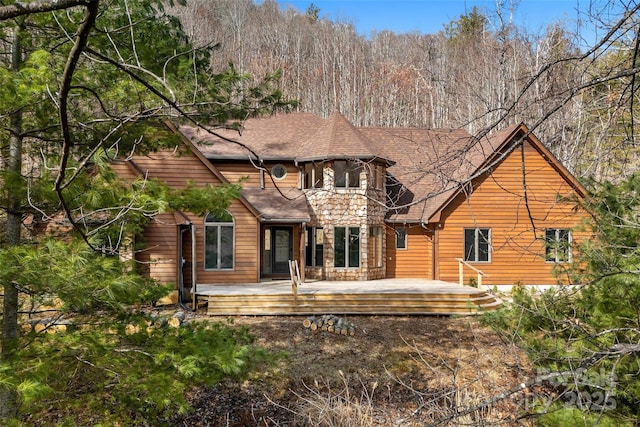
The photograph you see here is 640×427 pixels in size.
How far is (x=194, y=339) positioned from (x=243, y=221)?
969 cm

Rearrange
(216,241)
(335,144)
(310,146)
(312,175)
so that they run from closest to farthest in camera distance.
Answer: (216,241)
(335,144)
(312,175)
(310,146)

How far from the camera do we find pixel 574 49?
2.91m

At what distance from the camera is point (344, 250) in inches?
640

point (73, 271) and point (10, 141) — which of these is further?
point (10, 141)

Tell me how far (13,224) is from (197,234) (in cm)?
917

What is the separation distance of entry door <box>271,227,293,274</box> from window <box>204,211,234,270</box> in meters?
3.04

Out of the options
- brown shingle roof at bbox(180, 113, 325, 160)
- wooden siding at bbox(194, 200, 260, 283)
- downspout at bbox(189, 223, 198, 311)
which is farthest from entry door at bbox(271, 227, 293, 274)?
downspout at bbox(189, 223, 198, 311)

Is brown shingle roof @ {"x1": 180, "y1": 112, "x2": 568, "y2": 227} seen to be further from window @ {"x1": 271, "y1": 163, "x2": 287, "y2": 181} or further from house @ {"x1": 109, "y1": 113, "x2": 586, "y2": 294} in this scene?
window @ {"x1": 271, "y1": 163, "x2": 287, "y2": 181}

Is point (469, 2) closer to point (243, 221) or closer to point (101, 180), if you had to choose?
point (101, 180)

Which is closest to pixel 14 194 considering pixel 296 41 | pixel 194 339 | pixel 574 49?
pixel 194 339

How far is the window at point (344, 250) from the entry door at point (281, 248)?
6.98 ft

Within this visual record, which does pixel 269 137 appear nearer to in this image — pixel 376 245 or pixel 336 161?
pixel 336 161

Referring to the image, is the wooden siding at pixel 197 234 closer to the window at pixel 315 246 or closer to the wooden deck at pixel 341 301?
the wooden deck at pixel 341 301

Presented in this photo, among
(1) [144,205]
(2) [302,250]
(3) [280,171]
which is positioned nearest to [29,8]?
(1) [144,205]
